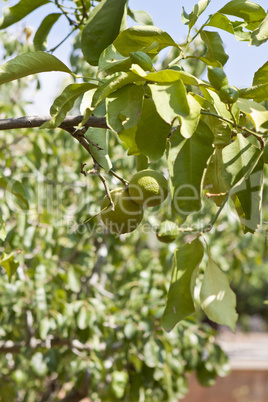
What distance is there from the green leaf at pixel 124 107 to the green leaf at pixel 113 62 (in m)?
0.05

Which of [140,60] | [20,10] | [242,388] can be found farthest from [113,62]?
[242,388]

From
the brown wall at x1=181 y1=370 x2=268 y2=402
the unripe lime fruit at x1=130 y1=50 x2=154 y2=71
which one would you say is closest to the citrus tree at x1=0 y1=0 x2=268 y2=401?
the unripe lime fruit at x1=130 y1=50 x2=154 y2=71

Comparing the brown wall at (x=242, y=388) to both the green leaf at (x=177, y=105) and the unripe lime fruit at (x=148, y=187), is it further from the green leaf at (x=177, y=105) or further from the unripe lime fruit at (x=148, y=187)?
the green leaf at (x=177, y=105)

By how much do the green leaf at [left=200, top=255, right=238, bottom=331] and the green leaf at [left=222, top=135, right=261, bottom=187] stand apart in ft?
0.58

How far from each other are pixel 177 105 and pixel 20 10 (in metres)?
0.71

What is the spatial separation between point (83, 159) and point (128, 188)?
171cm

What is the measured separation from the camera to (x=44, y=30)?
134 centimetres

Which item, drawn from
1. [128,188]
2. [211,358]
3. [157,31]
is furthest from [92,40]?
[211,358]

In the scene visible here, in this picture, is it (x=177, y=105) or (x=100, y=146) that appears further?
(x=100, y=146)

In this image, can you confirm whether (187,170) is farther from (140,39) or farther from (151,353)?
(151,353)

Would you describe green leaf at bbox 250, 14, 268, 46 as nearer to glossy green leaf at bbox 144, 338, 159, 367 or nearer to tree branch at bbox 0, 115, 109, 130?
tree branch at bbox 0, 115, 109, 130

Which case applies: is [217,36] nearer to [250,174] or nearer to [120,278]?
[250,174]

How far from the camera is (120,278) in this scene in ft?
10.5

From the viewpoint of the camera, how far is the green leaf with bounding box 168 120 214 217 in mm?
696
